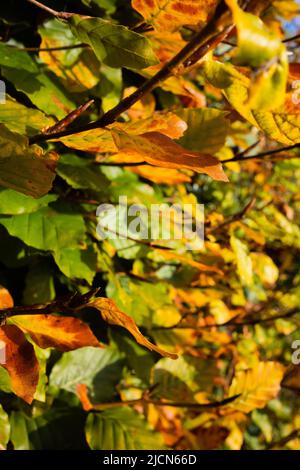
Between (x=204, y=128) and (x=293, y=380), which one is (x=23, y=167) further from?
(x=293, y=380)

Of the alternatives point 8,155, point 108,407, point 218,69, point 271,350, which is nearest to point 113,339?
point 108,407

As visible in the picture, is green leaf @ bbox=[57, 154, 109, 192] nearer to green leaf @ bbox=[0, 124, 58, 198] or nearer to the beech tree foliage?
the beech tree foliage

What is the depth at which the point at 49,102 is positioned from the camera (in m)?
0.91

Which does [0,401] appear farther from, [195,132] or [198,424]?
[198,424]

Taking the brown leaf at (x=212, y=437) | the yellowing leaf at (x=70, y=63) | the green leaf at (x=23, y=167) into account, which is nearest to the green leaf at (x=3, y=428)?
the green leaf at (x=23, y=167)

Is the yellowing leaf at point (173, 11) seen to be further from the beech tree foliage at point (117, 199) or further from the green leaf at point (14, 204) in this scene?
the green leaf at point (14, 204)

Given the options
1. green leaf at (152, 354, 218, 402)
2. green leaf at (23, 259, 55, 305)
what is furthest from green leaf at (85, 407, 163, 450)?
green leaf at (23, 259, 55, 305)

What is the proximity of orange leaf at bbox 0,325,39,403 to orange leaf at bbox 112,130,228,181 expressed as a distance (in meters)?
0.33

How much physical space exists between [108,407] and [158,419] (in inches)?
14.5

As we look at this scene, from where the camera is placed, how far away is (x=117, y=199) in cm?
111

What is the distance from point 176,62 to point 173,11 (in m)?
0.17

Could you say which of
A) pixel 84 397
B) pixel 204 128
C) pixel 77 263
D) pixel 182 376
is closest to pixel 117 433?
pixel 84 397

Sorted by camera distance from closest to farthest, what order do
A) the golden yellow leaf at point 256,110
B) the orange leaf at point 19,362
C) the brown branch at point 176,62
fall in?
1. the brown branch at point 176,62
2. the golden yellow leaf at point 256,110
3. the orange leaf at point 19,362

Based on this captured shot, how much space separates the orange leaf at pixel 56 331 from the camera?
Answer: 750 mm
